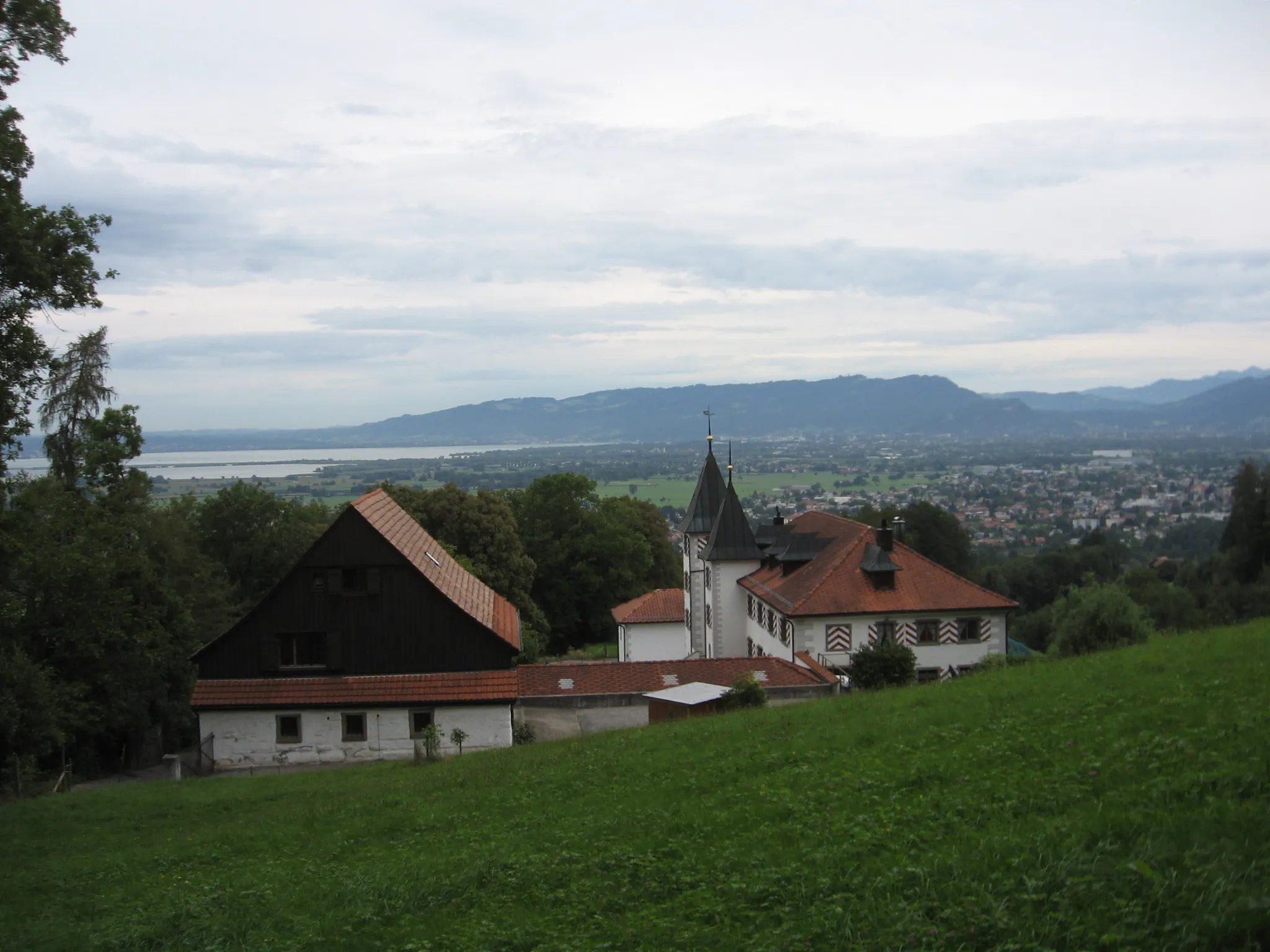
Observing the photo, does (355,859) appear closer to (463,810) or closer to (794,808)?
(463,810)

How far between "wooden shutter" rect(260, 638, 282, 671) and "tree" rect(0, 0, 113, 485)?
11.2 metres

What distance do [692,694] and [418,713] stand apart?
7.45m

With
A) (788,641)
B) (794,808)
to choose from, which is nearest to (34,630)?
(788,641)

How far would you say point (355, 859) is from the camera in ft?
39.2

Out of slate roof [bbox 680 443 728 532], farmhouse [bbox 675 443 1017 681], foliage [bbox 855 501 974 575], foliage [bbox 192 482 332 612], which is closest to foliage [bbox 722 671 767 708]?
farmhouse [bbox 675 443 1017 681]

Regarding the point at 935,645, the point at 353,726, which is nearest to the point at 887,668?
the point at 935,645

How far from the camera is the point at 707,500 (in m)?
46.2

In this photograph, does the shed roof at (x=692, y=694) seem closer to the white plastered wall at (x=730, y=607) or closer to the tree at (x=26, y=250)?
the tree at (x=26, y=250)

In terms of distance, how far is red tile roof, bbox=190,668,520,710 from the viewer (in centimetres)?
2500

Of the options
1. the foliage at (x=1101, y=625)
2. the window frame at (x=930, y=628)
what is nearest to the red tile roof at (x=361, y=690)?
the foliage at (x=1101, y=625)

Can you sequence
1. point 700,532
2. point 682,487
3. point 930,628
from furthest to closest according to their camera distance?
point 682,487, point 700,532, point 930,628

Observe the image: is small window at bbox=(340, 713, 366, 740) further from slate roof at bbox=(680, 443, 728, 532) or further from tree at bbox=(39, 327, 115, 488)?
slate roof at bbox=(680, 443, 728, 532)

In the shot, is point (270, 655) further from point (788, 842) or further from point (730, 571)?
point (730, 571)

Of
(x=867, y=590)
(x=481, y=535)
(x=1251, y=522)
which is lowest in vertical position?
(x=1251, y=522)
